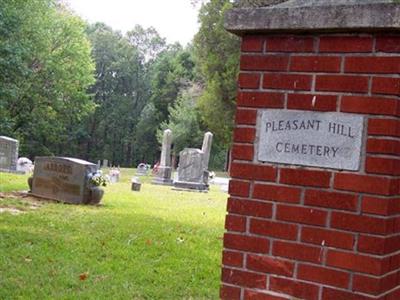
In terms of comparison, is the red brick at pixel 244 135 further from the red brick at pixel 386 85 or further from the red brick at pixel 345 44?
the red brick at pixel 386 85

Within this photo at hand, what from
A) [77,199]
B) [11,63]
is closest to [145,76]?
[11,63]

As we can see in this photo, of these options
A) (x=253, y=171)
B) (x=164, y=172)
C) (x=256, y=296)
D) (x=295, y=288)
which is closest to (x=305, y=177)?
(x=253, y=171)

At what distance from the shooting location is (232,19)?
2.81m

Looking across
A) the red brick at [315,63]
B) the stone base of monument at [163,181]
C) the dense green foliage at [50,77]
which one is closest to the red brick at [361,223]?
the red brick at [315,63]

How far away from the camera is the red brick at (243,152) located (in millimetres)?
2771

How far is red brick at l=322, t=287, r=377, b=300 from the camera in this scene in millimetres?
2463

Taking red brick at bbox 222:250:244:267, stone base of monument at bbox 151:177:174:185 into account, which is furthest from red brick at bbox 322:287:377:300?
stone base of monument at bbox 151:177:174:185

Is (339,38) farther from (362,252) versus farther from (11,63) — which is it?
(11,63)

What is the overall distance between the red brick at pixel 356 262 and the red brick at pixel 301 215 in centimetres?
15

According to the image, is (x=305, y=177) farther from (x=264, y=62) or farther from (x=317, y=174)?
(x=264, y=62)

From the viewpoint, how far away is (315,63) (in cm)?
263

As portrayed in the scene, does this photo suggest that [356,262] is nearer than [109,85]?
Yes

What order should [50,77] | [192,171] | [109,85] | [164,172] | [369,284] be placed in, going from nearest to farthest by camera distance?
[369,284]
[192,171]
[164,172]
[50,77]
[109,85]

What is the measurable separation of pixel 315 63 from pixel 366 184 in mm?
614
